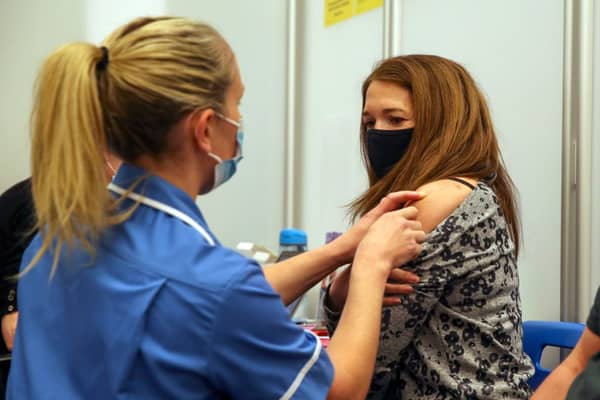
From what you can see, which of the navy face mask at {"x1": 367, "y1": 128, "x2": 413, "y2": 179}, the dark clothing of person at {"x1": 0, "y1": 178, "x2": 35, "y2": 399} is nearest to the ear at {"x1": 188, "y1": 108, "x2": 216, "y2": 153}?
the navy face mask at {"x1": 367, "y1": 128, "x2": 413, "y2": 179}

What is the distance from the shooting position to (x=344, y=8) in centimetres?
268

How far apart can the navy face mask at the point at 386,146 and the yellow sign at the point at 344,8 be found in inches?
46.2

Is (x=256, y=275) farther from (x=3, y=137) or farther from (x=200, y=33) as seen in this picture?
(x=3, y=137)

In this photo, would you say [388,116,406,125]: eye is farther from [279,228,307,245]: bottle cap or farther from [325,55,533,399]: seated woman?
[279,228,307,245]: bottle cap

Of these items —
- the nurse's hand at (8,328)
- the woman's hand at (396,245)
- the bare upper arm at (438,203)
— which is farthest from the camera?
the nurse's hand at (8,328)

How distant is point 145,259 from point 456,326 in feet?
2.07

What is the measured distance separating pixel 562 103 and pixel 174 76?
4.06 feet

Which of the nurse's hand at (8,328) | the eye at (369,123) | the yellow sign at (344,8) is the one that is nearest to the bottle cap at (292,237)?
the yellow sign at (344,8)

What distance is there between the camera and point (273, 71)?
2932 millimetres

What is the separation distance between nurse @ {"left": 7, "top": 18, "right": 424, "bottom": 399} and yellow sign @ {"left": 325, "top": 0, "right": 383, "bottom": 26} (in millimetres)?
1685

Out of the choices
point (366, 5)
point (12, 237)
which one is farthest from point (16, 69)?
point (366, 5)

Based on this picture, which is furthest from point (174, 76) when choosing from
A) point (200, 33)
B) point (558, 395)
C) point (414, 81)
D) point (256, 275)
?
point (558, 395)

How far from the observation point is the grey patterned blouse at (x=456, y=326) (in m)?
1.22

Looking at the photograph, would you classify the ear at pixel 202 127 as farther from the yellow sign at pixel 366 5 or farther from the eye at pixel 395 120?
the yellow sign at pixel 366 5
